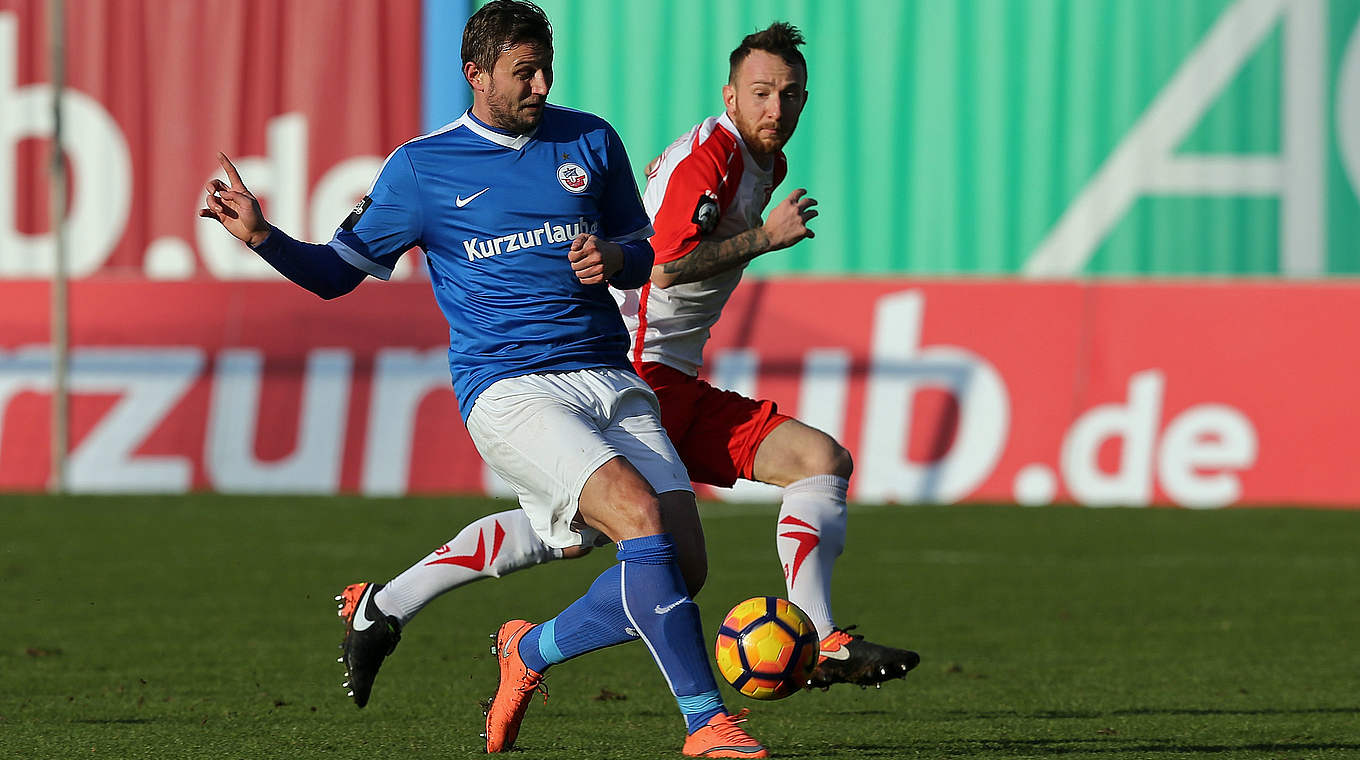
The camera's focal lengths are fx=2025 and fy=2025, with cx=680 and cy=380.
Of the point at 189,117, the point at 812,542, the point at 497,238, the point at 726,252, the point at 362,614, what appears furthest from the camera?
the point at 189,117

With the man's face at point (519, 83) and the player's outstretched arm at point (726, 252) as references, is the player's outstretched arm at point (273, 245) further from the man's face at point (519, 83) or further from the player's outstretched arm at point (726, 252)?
the player's outstretched arm at point (726, 252)

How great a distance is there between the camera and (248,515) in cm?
1334

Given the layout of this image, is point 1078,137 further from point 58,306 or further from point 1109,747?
point 1109,747

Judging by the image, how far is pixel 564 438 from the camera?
532 centimetres

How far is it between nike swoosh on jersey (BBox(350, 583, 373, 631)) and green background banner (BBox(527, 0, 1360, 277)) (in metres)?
14.7

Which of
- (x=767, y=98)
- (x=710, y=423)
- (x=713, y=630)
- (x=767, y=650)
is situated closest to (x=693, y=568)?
(x=767, y=650)

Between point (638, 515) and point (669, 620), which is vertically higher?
point (638, 515)

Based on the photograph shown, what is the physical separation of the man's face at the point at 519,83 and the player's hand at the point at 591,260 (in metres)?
0.42

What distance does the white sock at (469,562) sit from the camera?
241 inches

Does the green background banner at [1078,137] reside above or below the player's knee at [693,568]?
above

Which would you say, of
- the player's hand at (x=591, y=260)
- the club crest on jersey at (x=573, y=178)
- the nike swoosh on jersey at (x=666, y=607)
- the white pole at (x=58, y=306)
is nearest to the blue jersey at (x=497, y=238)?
the club crest on jersey at (x=573, y=178)

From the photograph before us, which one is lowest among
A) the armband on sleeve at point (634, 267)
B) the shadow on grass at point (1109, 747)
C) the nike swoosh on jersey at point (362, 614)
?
the shadow on grass at point (1109, 747)

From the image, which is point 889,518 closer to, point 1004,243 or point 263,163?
point 1004,243

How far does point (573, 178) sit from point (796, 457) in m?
1.34
